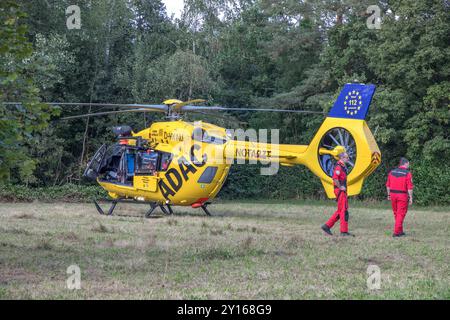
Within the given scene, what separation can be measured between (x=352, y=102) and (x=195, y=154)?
16.7ft

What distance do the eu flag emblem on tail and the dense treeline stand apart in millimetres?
12318

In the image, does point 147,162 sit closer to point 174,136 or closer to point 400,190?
point 174,136

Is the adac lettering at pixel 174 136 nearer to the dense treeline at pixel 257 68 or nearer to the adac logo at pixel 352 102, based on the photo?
the adac logo at pixel 352 102

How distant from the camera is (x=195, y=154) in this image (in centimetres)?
1853

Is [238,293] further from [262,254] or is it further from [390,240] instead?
→ [390,240]

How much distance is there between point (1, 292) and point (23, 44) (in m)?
3.32

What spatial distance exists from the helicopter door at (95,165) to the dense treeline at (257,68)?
780cm

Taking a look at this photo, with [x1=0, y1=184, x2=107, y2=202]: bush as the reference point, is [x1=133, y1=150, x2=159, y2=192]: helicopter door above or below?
above

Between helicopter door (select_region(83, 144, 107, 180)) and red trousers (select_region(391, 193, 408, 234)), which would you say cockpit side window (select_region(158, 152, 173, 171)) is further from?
red trousers (select_region(391, 193, 408, 234))

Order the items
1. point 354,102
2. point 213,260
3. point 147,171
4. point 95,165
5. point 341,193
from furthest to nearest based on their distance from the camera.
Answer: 1. point 95,165
2. point 147,171
3. point 354,102
4. point 341,193
5. point 213,260

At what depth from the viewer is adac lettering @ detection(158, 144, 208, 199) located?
730 inches

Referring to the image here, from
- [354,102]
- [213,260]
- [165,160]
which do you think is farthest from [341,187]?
[165,160]

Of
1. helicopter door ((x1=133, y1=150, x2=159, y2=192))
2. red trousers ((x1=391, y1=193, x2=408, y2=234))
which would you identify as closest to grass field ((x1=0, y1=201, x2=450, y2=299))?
red trousers ((x1=391, y1=193, x2=408, y2=234))

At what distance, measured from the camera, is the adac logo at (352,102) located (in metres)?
15.3
